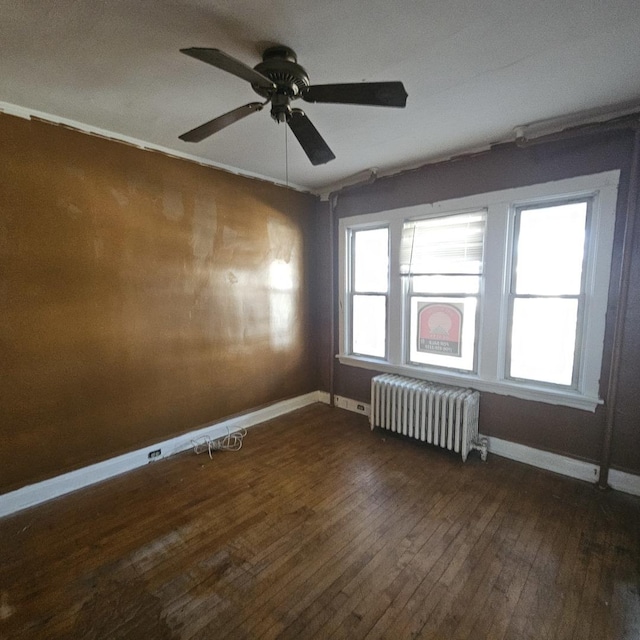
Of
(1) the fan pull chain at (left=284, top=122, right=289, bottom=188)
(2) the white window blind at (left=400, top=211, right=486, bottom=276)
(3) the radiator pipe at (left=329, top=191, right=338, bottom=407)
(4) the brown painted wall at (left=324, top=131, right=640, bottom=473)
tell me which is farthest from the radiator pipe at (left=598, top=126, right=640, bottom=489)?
(3) the radiator pipe at (left=329, top=191, right=338, bottom=407)

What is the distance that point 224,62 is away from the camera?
1301 millimetres

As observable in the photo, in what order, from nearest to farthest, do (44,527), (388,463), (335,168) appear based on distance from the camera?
(44,527) → (388,463) → (335,168)

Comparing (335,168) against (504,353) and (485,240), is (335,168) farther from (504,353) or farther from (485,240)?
(504,353)

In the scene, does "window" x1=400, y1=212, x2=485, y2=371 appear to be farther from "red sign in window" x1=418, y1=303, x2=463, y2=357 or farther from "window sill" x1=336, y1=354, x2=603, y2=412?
"window sill" x1=336, y1=354, x2=603, y2=412

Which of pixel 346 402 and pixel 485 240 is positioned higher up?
pixel 485 240

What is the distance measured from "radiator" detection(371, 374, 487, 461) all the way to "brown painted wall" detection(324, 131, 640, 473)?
0.82ft

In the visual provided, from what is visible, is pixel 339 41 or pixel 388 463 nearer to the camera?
pixel 339 41

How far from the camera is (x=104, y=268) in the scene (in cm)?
260

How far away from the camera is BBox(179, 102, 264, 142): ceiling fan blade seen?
1.73 meters

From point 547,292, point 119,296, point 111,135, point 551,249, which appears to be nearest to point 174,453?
point 119,296

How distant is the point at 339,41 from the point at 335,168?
186cm

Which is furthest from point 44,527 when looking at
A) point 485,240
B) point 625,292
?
point 625,292

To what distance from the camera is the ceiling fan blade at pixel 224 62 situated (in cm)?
122

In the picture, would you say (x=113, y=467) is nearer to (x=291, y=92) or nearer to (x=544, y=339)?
(x=291, y=92)
